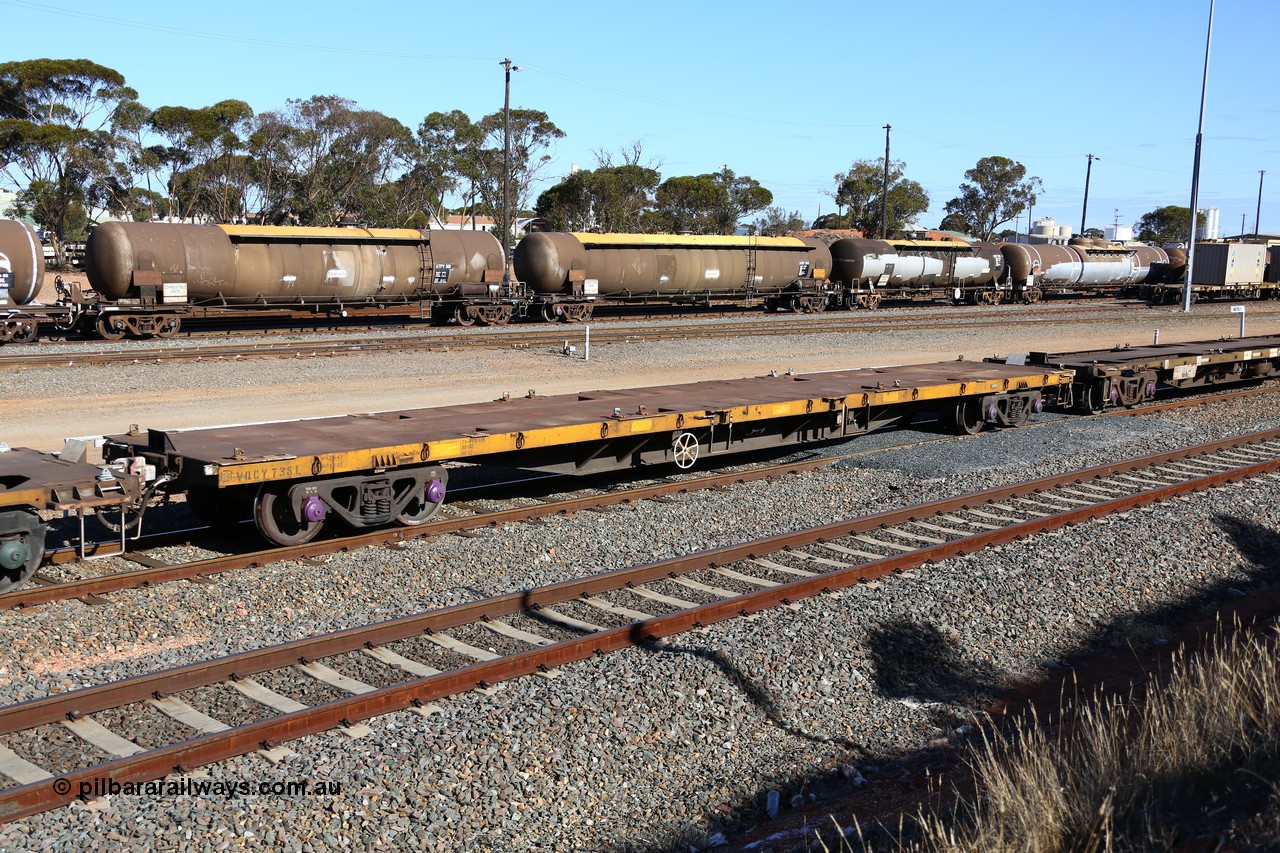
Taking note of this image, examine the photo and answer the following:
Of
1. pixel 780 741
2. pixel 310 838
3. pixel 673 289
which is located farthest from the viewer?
pixel 673 289

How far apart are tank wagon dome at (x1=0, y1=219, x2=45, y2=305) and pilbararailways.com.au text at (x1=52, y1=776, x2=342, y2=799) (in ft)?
79.0

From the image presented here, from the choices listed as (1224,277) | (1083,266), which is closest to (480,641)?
(1083,266)

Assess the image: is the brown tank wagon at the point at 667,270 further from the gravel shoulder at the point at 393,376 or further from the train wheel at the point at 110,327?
the train wheel at the point at 110,327

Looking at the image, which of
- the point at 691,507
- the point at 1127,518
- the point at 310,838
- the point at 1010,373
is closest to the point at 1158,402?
the point at 1010,373

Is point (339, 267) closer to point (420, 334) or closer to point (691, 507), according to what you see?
point (420, 334)

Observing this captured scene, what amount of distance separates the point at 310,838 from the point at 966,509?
29.0ft

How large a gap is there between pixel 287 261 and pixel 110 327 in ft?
15.8

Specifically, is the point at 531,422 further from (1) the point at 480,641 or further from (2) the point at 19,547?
(2) the point at 19,547

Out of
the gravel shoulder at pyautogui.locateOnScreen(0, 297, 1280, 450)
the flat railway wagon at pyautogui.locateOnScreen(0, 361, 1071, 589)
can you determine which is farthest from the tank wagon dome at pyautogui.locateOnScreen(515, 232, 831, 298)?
the flat railway wagon at pyautogui.locateOnScreen(0, 361, 1071, 589)

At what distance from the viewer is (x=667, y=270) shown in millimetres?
37625

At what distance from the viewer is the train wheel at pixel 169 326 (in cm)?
2791

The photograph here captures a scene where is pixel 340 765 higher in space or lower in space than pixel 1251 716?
lower

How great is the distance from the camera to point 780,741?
21.7 feet

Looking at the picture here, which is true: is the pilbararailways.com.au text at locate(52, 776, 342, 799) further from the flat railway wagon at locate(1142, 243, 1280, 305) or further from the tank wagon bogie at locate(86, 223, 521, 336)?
the flat railway wagon at locate(1142, 243, 1280, 305)
